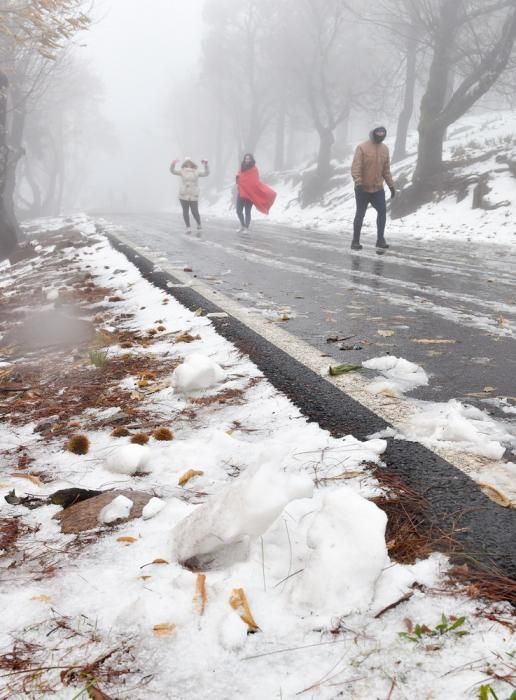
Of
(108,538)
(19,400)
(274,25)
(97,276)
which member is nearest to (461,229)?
(97,276)

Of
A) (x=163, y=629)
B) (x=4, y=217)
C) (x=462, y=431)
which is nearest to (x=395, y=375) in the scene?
(x=462, y=431)

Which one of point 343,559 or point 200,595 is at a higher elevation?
point 343,559

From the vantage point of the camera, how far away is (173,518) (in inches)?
58.9

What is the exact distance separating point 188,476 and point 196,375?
0.85 meters

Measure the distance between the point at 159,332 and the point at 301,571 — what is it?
2788 millimetres

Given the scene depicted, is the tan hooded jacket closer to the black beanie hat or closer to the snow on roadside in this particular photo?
the black beanie hat

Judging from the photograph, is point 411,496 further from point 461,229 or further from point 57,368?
point 461,229

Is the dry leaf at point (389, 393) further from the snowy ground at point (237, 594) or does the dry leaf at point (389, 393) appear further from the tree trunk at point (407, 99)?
the tree trunk at point (407, 99)

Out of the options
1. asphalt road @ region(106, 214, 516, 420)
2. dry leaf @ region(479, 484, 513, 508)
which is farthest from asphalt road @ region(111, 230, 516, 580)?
asphalt road @ region(106, 214, 516, 420)

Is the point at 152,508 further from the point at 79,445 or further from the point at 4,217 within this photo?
the point at 4,217

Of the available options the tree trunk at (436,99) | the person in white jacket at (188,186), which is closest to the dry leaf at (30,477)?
the person in white jacket at (188,186)

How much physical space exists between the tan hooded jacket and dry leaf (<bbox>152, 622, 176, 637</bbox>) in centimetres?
830

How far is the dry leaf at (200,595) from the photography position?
1.15 meters

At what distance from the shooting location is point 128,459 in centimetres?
184
